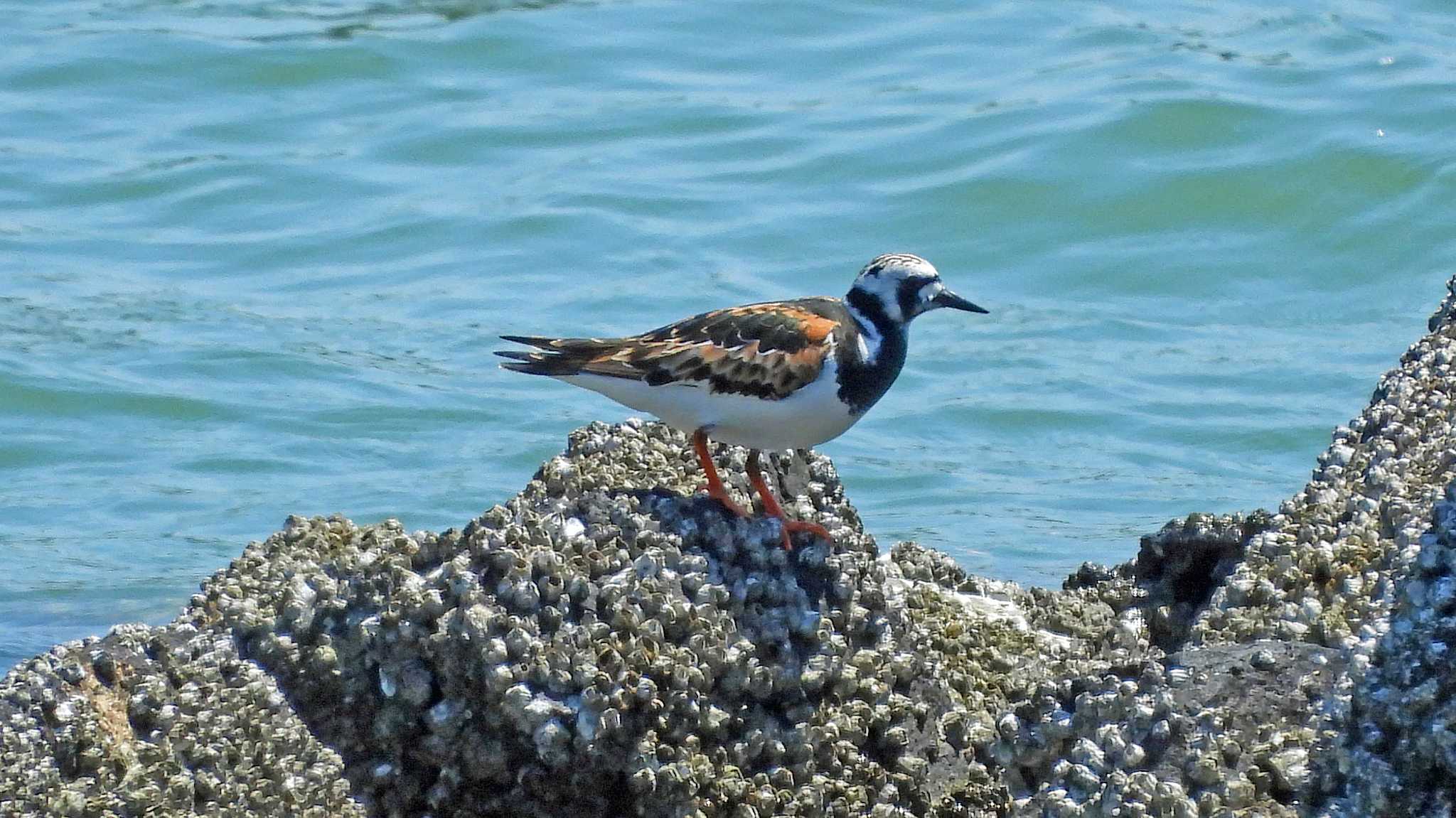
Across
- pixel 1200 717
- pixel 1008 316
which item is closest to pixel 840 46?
pixel 1008 316

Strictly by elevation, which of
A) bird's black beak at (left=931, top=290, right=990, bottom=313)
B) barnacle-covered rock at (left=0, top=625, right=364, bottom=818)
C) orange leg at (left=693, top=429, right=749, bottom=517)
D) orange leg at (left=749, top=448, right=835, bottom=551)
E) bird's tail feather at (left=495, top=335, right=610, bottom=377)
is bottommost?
barnacle-covered rock at (left=0, top=625, right=364, bottom=818)

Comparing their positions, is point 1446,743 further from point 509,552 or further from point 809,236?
point 809,236

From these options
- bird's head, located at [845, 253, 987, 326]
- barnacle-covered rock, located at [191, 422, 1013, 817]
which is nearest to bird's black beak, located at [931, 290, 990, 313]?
bird's head, located at [845, 253, 987, 326]

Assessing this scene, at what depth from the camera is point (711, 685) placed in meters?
4.16

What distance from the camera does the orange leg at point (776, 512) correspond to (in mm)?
4742

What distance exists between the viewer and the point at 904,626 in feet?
15.4

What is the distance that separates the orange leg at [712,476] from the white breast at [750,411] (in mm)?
37

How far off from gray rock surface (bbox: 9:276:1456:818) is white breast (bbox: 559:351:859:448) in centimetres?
22

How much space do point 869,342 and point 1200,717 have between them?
206cm

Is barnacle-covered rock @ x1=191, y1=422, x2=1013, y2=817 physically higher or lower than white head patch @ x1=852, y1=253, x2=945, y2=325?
lower

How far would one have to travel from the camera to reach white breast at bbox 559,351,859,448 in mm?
5035

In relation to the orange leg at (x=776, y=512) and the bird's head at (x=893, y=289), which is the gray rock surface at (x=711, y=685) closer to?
the orange leg at (x=776, y=512)

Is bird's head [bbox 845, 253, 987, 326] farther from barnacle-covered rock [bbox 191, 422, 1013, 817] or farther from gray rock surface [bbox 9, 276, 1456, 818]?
barnacle-covered rock [bbox 191, 422, 1013, 817]

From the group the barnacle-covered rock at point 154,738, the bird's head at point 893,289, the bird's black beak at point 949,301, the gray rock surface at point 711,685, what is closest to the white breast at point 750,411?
the gray rock surface at point 711,685
